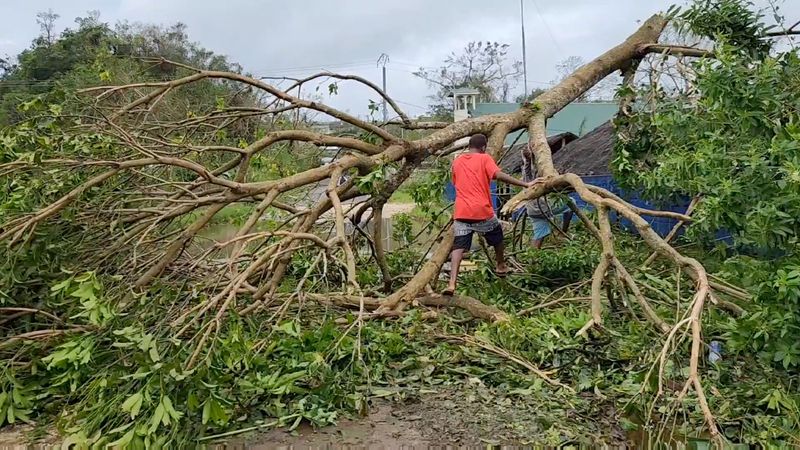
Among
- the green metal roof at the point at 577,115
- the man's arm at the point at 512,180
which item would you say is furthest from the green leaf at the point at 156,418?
the green metal roof at the point at 577,115

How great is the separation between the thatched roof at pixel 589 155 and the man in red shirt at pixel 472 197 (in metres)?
5.45

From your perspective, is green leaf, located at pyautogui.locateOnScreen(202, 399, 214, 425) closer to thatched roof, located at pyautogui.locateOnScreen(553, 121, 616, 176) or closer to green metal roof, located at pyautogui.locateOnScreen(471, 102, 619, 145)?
thatched roof, located at pyautogui.locateOnScreen(553, 121, 616, 176)

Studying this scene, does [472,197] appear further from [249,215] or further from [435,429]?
[435,429]

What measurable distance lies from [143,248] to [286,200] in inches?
73.3

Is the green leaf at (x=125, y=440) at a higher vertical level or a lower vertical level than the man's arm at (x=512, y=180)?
lower

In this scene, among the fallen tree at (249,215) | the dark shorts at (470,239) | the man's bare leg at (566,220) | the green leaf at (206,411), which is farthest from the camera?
the man's bare leg at (566,220)

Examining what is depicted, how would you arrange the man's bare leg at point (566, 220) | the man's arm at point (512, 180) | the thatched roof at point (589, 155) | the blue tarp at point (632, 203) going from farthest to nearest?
the thatched roof at point (589, 155) → the man's bare leg at point (566, 220) → the blue tarp at point (632, 203) → the man's arm at point (512, 180)

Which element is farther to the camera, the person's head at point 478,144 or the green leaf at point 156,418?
the person's head at point 478,144

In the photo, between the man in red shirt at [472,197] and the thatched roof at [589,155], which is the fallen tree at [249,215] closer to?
the man in red shirt at [472,197]

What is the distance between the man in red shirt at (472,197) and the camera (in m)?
5.21

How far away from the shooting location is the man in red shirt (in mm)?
5211

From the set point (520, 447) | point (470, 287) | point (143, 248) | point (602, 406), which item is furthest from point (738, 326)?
point (143, 248)

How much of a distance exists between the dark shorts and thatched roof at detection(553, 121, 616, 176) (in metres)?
5.27

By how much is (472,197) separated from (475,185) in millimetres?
95
